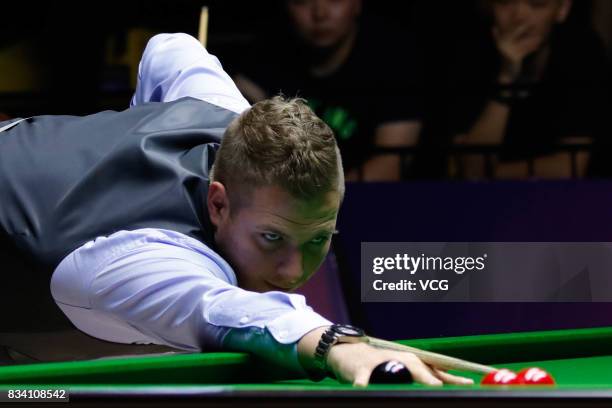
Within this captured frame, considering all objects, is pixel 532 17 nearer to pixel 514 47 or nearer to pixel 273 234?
pixel 514 47

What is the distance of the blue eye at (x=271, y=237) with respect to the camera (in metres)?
2.07

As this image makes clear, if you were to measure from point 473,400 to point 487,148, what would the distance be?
3809 mm

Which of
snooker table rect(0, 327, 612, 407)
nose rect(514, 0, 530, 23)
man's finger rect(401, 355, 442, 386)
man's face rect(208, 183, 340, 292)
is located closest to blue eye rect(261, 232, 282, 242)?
man's face rect(208, 183, 340, 292)

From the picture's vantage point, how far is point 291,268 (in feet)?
6.93

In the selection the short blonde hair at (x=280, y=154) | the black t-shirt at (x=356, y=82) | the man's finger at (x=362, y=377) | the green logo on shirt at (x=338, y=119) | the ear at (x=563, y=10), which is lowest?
the green logo on shirt at (x=338, y=119)

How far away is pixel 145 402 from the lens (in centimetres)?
118

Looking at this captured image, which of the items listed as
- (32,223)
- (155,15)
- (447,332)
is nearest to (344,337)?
(32,223)

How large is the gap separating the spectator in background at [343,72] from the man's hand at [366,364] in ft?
11.4

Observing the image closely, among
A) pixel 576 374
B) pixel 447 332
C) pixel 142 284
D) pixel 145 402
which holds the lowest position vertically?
pixel 447 332

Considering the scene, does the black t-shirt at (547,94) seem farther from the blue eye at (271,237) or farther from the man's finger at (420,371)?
Answer: the man's finger at (420,371)

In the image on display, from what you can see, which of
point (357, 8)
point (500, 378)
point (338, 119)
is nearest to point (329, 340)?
point (500, 378)

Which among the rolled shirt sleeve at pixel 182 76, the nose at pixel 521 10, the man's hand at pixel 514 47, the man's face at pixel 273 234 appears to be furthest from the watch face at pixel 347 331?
the nose at pixel 521 10

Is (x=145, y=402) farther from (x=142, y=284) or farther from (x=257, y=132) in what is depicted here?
(x=257, y=132)

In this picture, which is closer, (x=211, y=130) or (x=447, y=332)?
(x=211, y=130)
